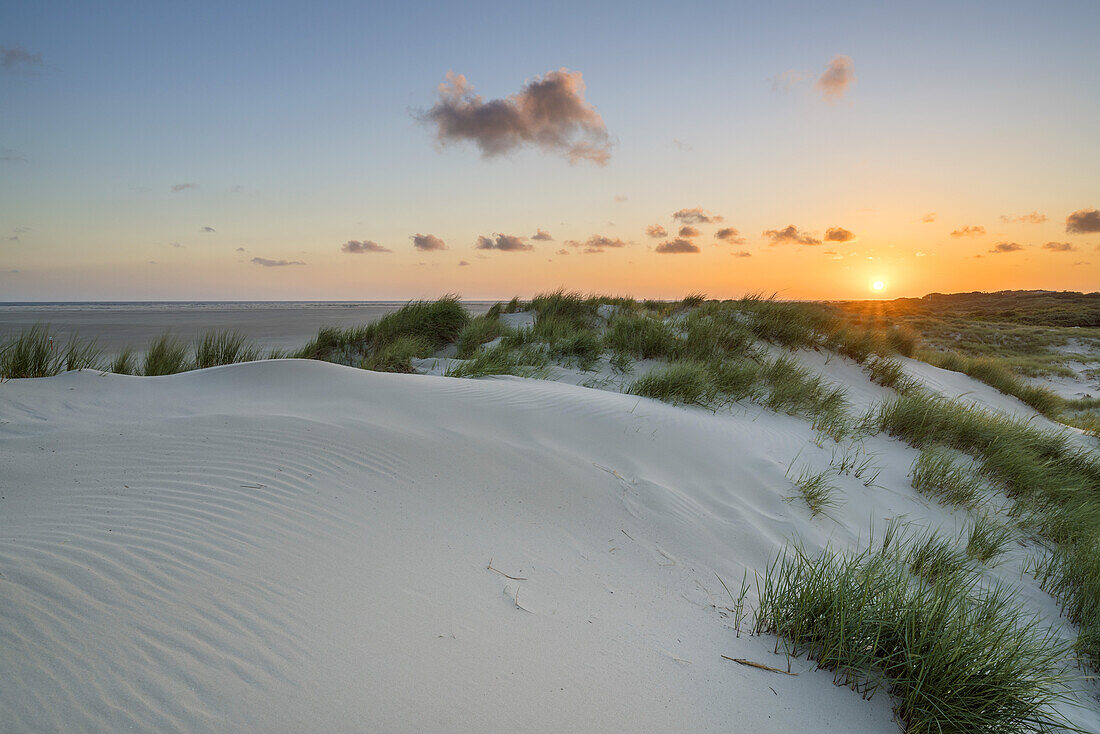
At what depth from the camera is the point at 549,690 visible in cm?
172

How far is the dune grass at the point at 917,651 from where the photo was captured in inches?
66.4

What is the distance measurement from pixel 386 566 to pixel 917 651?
7.07ft

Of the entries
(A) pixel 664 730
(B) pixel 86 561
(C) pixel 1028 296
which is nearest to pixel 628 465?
(A) pixel 664 730

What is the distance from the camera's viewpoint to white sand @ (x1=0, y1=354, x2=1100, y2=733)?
158 cm

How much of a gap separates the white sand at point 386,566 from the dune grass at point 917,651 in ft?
0.35

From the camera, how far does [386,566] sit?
7.59 ft

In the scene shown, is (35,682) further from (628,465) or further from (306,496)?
(628,465)

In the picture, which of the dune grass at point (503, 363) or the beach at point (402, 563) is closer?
the beach at point (402, 563)

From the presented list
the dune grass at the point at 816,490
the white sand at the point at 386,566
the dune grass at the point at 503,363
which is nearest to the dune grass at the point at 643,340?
the dune grass at the point at 503,363

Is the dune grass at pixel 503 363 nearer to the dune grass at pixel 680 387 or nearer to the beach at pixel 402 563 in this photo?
the dune grass at pixel 680 387

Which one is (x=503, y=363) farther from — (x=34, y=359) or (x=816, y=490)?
(x=34, y=359)

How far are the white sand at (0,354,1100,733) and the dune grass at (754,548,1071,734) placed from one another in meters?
0.11

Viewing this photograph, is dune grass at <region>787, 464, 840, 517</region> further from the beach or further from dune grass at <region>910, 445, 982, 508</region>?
dune grass at <region>910, 445, 982, 508</region>

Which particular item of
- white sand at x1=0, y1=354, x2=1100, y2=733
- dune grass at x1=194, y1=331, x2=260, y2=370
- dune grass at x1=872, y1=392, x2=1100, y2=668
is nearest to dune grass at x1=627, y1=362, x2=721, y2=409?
white sand at x1=0, y1=354, x2=1100, y2=733
